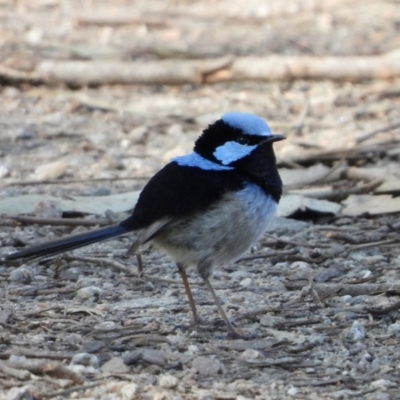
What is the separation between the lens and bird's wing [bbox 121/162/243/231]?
13.6ft

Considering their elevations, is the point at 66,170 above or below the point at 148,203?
below

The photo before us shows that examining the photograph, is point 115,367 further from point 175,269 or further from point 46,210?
point 46,210

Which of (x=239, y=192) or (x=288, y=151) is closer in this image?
(x=239, y=192)

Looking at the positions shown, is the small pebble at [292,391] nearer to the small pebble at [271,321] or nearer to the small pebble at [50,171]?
the small pebble at [271,321]

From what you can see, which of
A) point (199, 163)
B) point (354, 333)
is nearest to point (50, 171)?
point (199, 163)

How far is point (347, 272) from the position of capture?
16.3 feet

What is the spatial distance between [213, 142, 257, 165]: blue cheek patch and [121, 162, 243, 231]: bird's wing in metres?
0.07

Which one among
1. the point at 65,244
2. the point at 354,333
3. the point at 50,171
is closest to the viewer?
the point at 354,333

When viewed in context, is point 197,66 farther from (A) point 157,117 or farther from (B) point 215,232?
(B) point 215,232

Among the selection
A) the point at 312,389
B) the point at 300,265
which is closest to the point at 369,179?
the point at 300,265

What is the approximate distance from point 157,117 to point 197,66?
898 mm

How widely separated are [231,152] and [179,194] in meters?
0.32

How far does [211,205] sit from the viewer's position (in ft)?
13.7

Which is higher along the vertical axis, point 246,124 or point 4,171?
point 246,124
